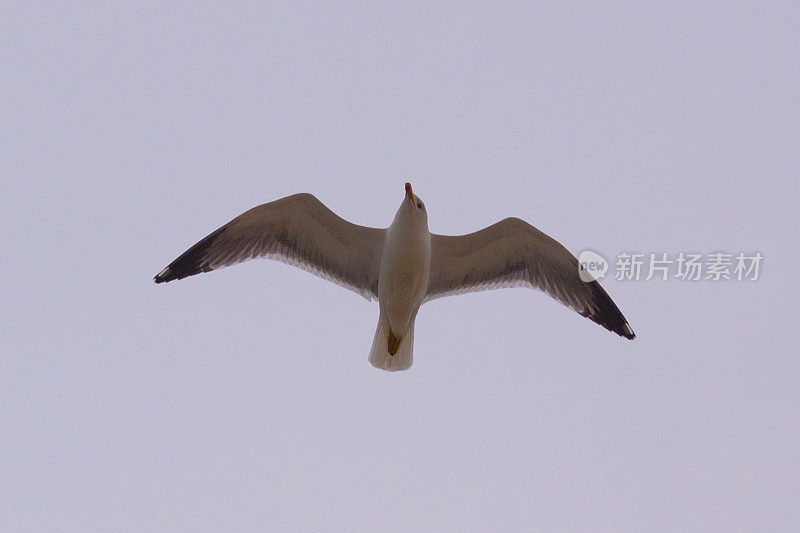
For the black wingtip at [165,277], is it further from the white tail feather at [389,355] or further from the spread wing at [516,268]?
the spread wing at [516,268]

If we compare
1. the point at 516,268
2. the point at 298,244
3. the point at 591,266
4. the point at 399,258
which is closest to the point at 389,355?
the point at 399,258

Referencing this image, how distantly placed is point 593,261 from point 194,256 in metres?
3.25

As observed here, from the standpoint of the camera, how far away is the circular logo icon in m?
11.8

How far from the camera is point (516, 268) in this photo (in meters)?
11.8

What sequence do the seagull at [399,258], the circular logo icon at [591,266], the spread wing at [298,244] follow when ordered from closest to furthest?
1. the seagull at [399,258]
2. the spread wing at [298,244]
3. the circular logo icon at [591,266]

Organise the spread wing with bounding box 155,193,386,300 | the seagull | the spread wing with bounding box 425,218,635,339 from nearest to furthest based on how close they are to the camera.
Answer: the seagull → the spread wing with bounding box 155,193,386,300 → the spread wing with bounding box 425,218,635,339

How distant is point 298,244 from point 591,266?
7.89 feet

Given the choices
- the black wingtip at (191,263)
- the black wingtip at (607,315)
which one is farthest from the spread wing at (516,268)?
the black wingtip at (191,263)

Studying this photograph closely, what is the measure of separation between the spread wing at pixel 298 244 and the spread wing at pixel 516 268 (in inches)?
22.4

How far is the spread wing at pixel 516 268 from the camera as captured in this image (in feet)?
38.1

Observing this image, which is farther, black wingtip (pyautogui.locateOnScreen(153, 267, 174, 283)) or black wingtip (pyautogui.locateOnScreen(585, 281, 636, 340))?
black wingtip (pyautogui.locateOnScreen(585, 281, 636, 340))

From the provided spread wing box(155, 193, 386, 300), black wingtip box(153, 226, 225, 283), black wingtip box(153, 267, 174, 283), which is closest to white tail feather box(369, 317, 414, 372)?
spread wing box(155, 193, 386, 300)

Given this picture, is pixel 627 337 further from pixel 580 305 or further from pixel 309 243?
pixel 309 243

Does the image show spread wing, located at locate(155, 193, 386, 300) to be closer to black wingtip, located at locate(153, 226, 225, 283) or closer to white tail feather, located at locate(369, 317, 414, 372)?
black wingtip, located at locate(153, 226, 225, 283)
